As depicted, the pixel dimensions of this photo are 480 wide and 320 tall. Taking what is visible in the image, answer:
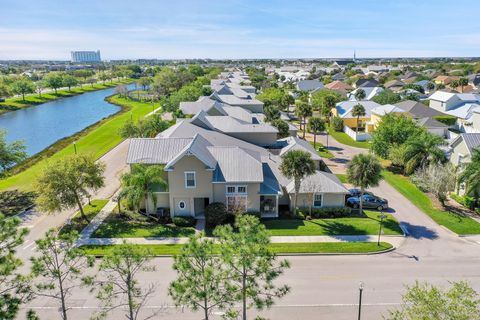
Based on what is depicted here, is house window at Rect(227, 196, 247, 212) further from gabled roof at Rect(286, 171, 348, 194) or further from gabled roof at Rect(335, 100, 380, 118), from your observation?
gabled roof at Rect(335, 100, 380, 118)

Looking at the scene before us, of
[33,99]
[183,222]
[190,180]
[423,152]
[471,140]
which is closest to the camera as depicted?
[183,222]

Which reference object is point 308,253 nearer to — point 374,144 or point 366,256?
point 366,256

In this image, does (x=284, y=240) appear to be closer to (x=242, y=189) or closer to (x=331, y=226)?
(x=331, y=226)

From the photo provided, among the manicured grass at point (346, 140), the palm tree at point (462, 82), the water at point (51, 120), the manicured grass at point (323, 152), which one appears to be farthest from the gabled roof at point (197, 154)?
the palm tree at point (462, 82)

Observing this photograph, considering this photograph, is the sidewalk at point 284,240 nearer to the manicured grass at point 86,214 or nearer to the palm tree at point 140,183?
the manicured grass at point 86,214

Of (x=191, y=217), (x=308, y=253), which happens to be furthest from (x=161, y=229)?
(x=308, y=253)

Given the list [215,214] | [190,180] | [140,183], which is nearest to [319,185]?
[215,214]

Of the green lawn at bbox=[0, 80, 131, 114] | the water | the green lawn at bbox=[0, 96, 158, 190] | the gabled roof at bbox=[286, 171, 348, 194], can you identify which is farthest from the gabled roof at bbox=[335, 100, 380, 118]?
the green lawn at bbox=[0, 80, 131, 114]
